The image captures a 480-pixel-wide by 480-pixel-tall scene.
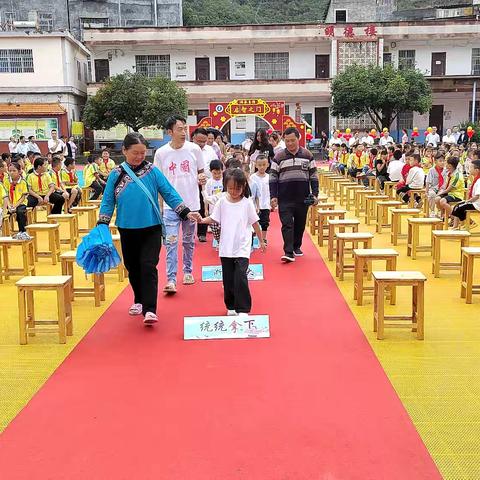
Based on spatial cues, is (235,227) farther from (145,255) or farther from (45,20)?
(45,20)

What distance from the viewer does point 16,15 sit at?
39531 mm

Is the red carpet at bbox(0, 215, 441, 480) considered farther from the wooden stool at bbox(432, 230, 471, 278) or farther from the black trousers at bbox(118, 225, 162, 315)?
the wooden stool at bbox(432, 230, 471, 278)

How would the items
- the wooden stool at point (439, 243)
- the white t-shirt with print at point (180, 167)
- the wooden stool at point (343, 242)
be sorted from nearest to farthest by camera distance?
the white t-shirt with print at point (180, 167)
the wooden stool at point (343, 242)
the wooden stool at point (439, 243)

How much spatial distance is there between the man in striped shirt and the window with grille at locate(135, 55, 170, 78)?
29.0 meters

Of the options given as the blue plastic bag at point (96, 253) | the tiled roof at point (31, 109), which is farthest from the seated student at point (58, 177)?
the tiled roof at point (31, 109)

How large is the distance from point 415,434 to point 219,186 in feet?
20.2

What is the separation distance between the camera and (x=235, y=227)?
225 inches

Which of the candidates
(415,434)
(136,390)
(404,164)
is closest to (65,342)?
(136,390)

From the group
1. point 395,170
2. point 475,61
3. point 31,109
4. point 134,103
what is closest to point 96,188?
→ point 395,170

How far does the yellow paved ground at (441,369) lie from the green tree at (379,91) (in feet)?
79.0

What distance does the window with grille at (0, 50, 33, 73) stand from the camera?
31.0m

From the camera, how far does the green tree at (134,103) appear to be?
1138 inches

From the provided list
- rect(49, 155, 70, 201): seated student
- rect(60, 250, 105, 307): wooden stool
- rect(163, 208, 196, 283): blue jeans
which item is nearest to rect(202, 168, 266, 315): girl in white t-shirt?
rect(163, 208, 196, 283): blue jeans

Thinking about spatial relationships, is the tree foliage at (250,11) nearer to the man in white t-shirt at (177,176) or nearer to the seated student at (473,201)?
the seated student at (473,201)
